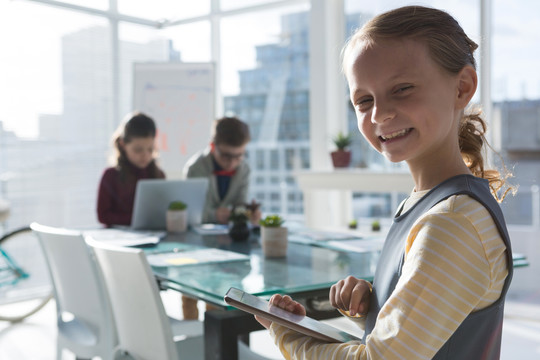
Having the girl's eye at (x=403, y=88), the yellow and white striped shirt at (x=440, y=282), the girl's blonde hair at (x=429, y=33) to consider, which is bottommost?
the yellow and white striped shirt at (x=440, y=282)

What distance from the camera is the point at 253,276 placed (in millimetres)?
1746

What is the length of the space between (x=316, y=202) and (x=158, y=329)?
3187 millimetres

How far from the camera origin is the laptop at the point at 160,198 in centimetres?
288

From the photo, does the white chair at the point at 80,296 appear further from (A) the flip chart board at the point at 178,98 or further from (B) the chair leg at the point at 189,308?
(A) the flip chart board at the point at 178,98

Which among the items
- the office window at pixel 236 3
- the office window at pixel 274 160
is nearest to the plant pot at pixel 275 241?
the office window at pixel 274 160

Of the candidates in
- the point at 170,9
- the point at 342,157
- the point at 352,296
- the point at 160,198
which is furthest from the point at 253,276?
the point at 170,9

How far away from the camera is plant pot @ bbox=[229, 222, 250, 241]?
2500mm

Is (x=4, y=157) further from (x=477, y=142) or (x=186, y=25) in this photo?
(x=477, y=142)

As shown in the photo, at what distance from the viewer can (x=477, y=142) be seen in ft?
3.31

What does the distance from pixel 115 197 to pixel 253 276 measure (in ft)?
6.18

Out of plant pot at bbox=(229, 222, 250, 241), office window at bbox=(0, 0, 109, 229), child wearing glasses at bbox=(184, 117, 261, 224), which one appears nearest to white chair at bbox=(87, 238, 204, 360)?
plant pot at bbox=(229, 222, 250, 241)

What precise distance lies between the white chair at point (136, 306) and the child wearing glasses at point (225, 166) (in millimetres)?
1577

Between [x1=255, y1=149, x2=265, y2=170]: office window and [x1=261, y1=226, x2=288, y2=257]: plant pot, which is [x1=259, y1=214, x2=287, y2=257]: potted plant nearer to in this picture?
[x1=261, y1=226, x2=288, y2=257]: plant pot

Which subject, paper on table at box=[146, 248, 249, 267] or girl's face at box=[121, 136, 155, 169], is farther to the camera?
girl's face at box=[121, 136, 155, 169]
